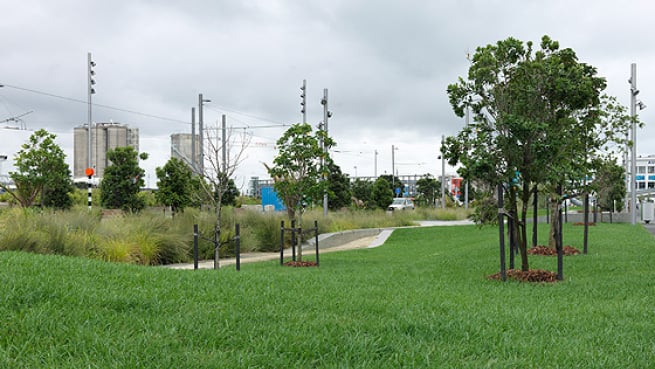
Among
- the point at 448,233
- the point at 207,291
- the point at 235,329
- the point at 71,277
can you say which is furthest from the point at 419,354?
the point at 448,233

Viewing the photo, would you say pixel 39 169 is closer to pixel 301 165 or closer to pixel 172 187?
pixel 172 187

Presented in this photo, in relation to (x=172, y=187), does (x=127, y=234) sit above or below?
below

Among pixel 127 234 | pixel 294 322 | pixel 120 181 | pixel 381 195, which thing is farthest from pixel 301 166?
pixel 381 195

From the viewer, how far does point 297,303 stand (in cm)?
597

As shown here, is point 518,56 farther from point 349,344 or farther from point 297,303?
point 349,344

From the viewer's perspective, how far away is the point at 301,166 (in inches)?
534

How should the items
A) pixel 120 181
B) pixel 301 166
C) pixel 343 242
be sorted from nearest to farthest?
pixel 301 166 → pixel 343 242 → pixel 120 181

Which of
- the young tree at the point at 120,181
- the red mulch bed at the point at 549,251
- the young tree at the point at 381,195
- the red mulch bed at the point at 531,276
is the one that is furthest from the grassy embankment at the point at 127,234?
the young tree at the point at 381,195

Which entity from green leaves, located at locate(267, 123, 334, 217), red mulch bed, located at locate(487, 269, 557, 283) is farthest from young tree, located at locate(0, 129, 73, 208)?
red mulch bed, located at locate(487, 269, 557, 283)

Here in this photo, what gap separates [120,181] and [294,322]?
24204mm

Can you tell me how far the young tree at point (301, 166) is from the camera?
13312 millimetres

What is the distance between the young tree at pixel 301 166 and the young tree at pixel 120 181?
15754 millimetres

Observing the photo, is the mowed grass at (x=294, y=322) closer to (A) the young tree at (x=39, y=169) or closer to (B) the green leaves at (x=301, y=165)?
(B) the green leaves at (x=301, y=165)

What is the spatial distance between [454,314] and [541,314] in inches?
38.6
